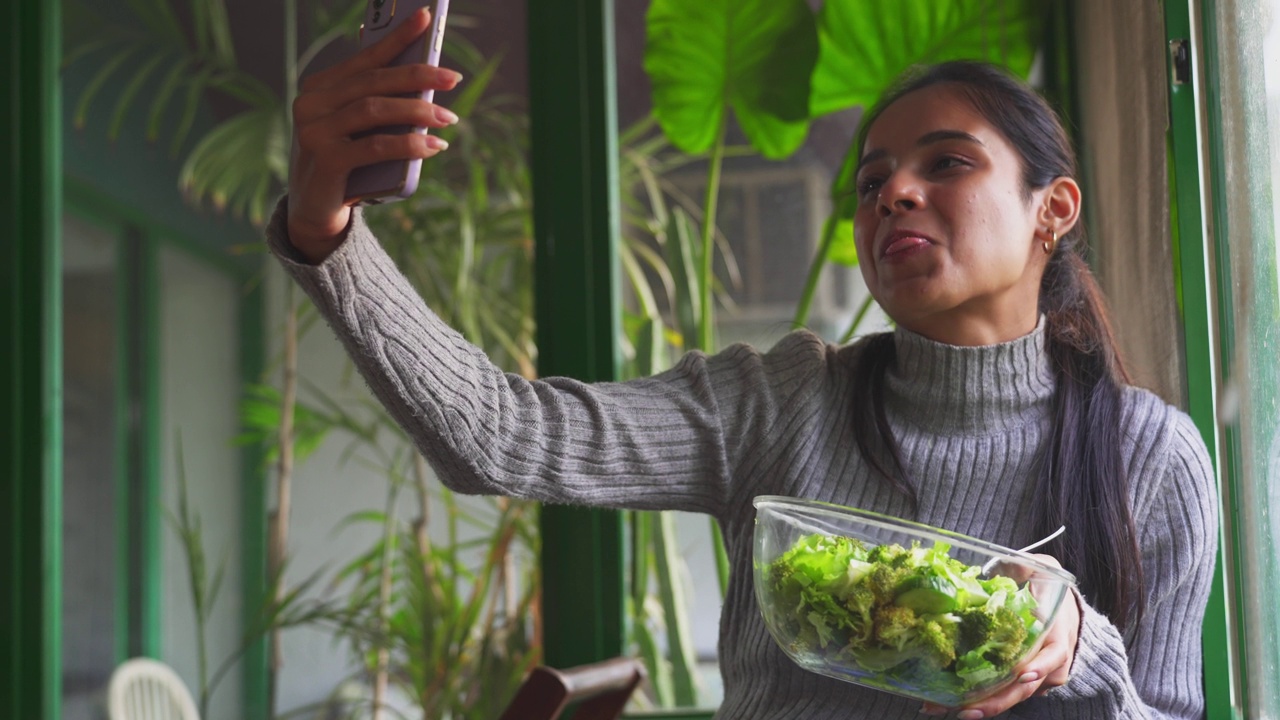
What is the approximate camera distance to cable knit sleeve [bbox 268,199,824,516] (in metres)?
0.93

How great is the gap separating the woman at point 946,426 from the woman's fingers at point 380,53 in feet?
0.81

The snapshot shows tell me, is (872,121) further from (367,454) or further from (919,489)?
(367,454)

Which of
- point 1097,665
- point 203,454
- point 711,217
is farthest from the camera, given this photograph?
point 203,454

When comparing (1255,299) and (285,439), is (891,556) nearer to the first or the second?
(1255,299)

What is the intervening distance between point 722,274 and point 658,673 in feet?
1.94

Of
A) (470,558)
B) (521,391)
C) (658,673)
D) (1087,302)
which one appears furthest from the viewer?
(470,558)

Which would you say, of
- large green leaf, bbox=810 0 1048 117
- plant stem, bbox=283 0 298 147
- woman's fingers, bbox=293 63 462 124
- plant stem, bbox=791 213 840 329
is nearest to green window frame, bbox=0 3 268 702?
plant stem, bbox=283 0 298 147

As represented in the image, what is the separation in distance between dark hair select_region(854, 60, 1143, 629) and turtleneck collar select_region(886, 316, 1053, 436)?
0.03 metres

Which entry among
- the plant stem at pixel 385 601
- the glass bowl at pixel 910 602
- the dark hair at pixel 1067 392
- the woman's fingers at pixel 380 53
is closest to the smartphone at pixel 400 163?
the woman's fingers at pixel 380 53

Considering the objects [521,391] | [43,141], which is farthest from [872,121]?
[43,141]

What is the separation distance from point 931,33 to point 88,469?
5.11ft

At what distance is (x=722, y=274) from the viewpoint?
176 centimetres

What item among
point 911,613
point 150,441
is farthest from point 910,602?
point 150,441

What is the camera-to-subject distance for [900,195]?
1.20 m
